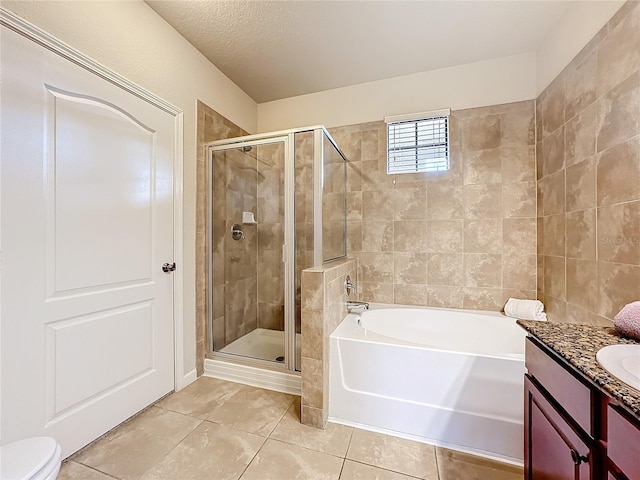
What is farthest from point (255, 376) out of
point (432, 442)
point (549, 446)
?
point (549, 446)

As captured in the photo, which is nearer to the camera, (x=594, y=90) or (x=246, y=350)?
(x=594, y=90)

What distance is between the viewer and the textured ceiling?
67.7 inches

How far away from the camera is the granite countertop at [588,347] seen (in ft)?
1.80

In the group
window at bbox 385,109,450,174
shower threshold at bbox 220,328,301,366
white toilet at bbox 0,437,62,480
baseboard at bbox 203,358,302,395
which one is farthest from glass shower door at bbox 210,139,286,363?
white toilet at bbox 0,437,62,480

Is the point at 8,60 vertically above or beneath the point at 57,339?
above

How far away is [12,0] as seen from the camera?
1.13 metres

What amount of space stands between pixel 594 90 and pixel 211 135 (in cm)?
256

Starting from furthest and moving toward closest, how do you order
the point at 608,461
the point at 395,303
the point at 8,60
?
the point at 395,303
the point at 8,60
the point at 608,461

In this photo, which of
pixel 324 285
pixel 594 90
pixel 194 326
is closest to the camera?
pixel 594 90

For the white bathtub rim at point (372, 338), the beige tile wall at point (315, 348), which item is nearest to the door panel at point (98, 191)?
the beige tile wall at point (315, 348)

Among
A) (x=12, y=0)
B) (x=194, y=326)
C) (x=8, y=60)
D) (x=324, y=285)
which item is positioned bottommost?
(x=194, y=326)

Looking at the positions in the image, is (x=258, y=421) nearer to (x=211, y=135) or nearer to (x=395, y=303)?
(x=395, y=303)

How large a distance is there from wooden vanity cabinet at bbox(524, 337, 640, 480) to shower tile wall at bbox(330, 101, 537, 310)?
1470mm

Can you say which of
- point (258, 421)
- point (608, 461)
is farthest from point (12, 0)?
point (608, 461)
